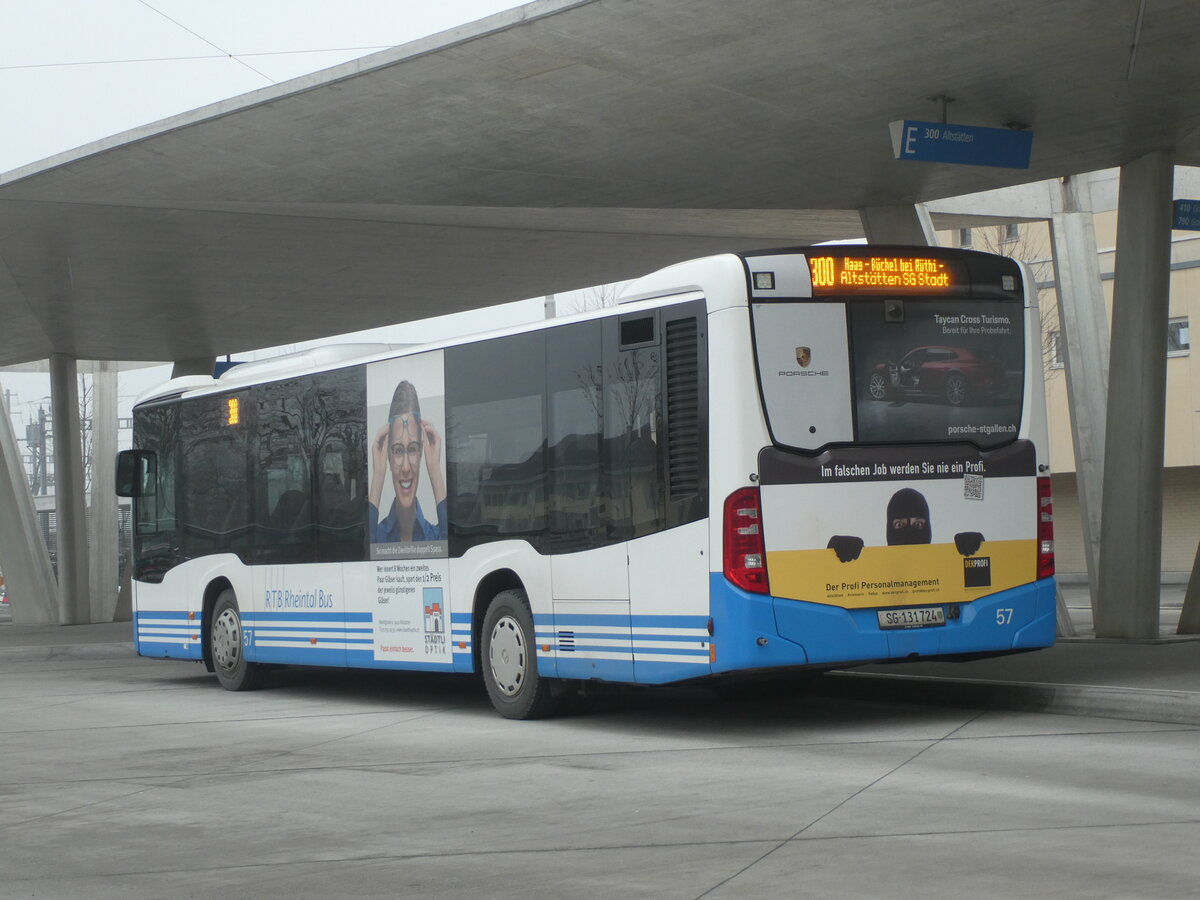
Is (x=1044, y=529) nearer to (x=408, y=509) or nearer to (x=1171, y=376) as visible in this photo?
(x=408, y=509)

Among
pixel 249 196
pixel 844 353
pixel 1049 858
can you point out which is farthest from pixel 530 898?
pixel 249 196

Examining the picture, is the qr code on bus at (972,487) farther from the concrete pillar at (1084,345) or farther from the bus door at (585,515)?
the concrete pillar at (1084,345)

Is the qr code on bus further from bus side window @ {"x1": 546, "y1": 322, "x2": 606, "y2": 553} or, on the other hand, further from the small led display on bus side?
bus side window @ {"x1": 546, "y1": 322, "x2": 606, "y2": 553}

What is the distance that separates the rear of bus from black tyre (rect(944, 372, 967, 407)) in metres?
0.01

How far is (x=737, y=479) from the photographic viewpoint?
10.4 m

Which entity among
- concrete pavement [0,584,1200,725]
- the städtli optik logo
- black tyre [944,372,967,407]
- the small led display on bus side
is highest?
the small led display on bus side

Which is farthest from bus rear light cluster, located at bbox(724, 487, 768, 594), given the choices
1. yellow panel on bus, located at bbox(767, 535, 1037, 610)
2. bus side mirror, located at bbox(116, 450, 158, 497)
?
bus side mirror, located at bbox(116, 450, 158, 497)

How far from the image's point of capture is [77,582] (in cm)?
3341

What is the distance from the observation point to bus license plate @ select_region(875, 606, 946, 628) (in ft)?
35.3

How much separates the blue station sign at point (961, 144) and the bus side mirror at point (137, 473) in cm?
869

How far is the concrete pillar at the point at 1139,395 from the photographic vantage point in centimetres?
1596

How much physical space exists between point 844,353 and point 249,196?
8.97 metres

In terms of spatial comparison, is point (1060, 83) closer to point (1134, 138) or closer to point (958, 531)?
point (1134, 138)

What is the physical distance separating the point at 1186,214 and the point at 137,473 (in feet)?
37.0
